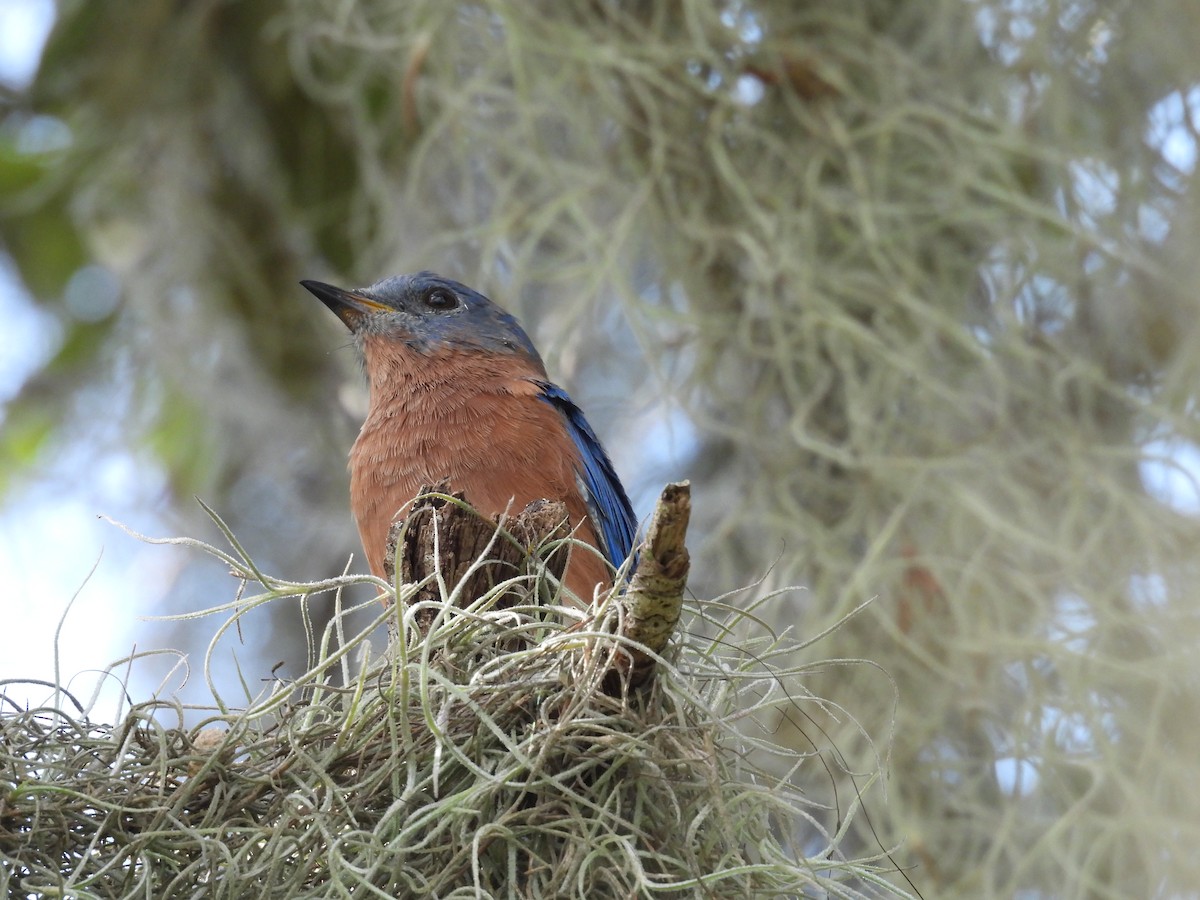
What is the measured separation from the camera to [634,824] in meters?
1.85

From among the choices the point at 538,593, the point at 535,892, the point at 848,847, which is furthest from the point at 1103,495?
the point at 535,892

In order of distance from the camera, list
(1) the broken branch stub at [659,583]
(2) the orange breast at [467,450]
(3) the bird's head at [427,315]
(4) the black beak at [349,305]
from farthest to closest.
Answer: (4) the black beak at [349,305], (3) the bird's head at [427,315], (2) the orange breast at [467,450], (1) the broken branch stub at [659,583]

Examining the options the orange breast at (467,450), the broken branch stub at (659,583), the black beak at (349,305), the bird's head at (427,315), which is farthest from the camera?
the black beak at (349,305)

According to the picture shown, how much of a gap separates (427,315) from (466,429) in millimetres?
647

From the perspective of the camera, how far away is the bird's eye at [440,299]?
3863mm

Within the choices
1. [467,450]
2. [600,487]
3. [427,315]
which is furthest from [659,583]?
[427,315]

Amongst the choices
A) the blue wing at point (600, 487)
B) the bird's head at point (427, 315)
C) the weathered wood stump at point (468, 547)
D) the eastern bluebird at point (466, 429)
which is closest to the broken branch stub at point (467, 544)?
the weathered wood stump at point (468, 547)

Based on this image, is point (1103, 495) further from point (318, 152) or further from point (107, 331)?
point (107, 331)

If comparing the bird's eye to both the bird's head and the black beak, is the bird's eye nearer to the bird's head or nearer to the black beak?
the bird's head

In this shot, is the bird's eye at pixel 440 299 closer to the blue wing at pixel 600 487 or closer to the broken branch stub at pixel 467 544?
the blue wing at pixel 600 487

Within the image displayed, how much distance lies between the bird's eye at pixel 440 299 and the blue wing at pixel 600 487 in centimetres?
54

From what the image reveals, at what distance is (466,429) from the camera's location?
3254 mm

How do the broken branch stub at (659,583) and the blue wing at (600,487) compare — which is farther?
the blue wing at (600,487)

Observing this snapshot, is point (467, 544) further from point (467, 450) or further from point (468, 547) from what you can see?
point (467, 450)
